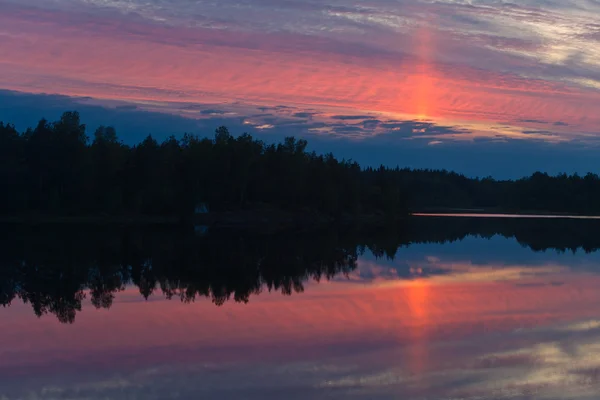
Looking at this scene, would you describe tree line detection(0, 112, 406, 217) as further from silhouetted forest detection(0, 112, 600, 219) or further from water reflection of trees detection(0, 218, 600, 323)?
water reflection of trees detection(0, 218, 600, 323)

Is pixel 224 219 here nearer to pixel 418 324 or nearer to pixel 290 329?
pixel 418 324

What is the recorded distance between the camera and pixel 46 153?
3201 inches

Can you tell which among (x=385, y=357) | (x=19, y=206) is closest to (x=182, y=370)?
(x=385, y=357)

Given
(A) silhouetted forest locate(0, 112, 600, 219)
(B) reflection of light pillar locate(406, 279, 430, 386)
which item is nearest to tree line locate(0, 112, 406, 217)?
(A) silhouetted forest locate(0, 112, 600, 219)

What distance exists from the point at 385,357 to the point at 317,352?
1.32m

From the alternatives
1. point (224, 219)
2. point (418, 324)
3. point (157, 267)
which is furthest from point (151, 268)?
point (224, 219)

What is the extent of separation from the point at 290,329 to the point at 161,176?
7095 centimetres

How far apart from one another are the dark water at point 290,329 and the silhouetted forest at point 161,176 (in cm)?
4694

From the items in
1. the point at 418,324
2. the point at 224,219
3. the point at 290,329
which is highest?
the point at 290,329

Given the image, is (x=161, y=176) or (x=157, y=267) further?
(x=161, y=176)

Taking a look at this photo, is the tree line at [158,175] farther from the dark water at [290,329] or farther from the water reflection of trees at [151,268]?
the dark water at [290,329]

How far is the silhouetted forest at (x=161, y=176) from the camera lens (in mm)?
80312

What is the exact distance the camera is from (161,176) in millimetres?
86812

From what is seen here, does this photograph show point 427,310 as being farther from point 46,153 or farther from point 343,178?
point 343,178
